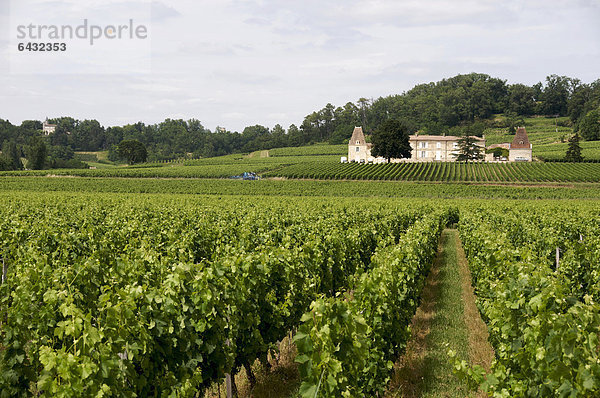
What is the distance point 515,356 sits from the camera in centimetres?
544

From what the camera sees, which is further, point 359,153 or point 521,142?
point 359,153

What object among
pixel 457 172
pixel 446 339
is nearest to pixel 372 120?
pixel 457 172

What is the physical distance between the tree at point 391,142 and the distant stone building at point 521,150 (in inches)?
883

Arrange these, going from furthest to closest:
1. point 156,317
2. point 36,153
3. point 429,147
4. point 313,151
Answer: point 313,151, point 429,147, point 36,153, point 156,317

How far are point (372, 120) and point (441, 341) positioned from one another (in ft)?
545

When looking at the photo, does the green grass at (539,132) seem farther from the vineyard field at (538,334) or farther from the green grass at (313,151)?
the vineyard field at (538,334)

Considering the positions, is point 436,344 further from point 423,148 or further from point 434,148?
point 434,148

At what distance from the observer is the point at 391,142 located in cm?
8481

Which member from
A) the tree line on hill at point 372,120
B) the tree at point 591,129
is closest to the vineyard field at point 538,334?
the tree at point 591,129

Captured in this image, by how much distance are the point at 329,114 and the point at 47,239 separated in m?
158

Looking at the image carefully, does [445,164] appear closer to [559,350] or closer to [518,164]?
[518,164]

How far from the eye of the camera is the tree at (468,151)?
303 feet

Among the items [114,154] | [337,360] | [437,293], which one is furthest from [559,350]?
[114,154]

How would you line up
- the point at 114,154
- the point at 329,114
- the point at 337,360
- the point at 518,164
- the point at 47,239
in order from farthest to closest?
the point at 329,114, the point at 114,154, the point at 518,164, the point at 47,239, the point at 337,360
